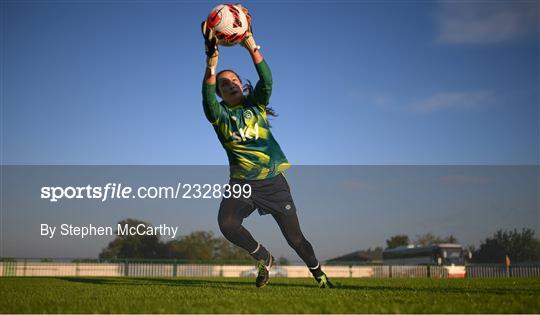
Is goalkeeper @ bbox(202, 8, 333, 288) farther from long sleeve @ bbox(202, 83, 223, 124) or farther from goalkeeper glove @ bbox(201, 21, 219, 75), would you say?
goalkeeper glove @ bbox(201, 21, 219, 75)

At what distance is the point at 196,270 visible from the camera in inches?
1293

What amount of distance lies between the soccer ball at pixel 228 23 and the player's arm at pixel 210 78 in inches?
4.9

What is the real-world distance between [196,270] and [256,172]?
1089 inches

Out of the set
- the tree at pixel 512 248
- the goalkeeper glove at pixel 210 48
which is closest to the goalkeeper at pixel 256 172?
the goalkeeper glove at pixel 210 48

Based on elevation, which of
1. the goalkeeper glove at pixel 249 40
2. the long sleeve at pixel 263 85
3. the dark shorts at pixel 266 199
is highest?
the goalkeeper glove at pixel 249 40

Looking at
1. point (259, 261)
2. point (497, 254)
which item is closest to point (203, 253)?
point (497, 254)

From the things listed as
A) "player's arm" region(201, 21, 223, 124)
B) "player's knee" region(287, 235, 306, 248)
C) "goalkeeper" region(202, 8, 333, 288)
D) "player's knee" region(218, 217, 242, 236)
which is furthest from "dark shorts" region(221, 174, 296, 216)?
"player's arm" region(201, 21, 223, 124)

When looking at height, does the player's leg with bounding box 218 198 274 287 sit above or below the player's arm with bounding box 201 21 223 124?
below

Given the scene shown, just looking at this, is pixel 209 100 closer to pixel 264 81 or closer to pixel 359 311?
pixel 264 81

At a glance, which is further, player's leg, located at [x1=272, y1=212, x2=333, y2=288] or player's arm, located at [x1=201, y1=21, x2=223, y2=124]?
player's leg, located at [x1=272, y1=212, x2=333, y2=288]

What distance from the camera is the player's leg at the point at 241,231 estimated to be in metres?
6.58

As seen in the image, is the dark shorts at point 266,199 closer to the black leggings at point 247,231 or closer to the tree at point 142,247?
the black leggings at point 247,231

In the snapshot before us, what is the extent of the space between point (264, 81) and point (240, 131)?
751mm

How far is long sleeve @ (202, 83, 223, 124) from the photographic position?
6262 mm
